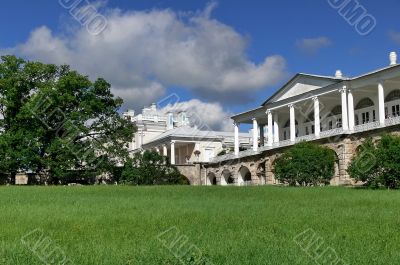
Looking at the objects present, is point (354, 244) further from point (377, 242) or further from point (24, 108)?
point (24, 108)

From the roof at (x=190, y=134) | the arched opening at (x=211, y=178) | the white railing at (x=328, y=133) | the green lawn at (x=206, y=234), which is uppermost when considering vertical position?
the roof at (x=190, y=134)

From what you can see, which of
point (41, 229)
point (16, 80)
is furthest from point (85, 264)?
point (16, 80)

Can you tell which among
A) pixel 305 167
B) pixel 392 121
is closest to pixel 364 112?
pixel 392 121

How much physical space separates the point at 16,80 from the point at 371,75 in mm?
29225

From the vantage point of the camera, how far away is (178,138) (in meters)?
74.3

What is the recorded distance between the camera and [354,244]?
30.7ft

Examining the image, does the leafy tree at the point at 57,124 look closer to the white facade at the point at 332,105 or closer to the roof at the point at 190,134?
the white facade at the point at 332,105

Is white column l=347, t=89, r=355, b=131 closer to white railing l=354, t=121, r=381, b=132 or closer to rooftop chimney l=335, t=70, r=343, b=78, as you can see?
white railing l=354, t=121, r=381, b=132

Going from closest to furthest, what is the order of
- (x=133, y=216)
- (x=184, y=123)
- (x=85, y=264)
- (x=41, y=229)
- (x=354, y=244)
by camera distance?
(x=85, y=264) < (x=354, y=244) < (x=41, y=229) < (x=133, y=216) < (x=184, y=123)

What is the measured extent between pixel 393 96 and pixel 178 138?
34.0 meters

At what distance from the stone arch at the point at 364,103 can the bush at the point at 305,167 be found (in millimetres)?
11139

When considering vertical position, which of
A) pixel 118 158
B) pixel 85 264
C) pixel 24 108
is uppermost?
pixel 24 108

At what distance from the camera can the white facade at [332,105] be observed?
44.2 metres

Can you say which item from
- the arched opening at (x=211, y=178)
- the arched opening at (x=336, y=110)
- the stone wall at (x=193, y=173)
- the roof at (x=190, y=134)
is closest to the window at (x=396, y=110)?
the arched opening at (x=336, y=110)
